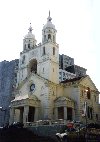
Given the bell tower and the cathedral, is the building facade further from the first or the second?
the bell tower

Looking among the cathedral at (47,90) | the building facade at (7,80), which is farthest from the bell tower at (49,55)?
the building facade at (7,80)

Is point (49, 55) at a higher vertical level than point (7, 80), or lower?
lower

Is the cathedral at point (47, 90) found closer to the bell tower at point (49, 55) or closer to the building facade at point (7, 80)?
the bell tower at point (49, 55)

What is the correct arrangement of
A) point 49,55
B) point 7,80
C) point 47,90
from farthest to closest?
point 7,80
point 49,55
point 47,90

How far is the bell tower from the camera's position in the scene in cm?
5978

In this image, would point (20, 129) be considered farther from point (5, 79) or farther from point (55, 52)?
point (5, 79)

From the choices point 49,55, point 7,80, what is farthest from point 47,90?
point 7,80

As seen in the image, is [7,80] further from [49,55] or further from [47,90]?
[47,90]

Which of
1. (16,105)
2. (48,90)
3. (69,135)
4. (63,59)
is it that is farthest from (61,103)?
(63,59)

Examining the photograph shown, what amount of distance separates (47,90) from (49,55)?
30.0 ft

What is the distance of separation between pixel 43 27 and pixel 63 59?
281ft

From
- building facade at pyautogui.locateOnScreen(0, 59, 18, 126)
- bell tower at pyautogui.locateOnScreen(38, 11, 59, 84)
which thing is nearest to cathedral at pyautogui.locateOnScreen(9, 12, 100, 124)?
bell tower at pyautogui.locateOnScreen(38, 11, 59, 84)

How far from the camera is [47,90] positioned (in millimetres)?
56750

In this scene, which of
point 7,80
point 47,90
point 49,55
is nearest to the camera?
point 47,90
